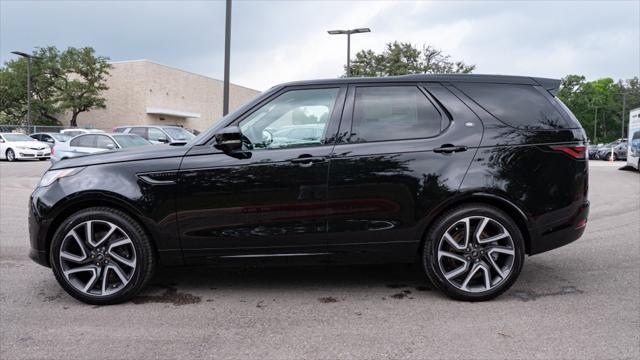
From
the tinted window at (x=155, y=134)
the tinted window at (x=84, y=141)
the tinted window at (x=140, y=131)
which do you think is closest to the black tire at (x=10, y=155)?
the tinted window at (x=140, y=131)

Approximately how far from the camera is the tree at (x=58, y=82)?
4259 centimetres

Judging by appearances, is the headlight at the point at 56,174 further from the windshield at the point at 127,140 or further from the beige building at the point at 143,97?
the beige building at the point at 143,97

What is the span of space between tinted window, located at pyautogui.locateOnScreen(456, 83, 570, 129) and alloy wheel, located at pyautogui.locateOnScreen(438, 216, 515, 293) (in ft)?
2.86

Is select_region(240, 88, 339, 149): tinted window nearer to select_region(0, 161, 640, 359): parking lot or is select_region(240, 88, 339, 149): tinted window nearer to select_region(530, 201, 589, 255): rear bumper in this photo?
select_region(0, 161, 640, 359): parking lot

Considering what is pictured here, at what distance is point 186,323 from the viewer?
353 cm

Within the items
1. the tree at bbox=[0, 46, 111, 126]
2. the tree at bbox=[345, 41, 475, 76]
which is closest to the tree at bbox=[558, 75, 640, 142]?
the tree at bbox=[345, 41, 475, 76]

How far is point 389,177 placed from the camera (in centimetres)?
382

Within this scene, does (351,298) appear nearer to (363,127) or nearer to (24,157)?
(363,127)

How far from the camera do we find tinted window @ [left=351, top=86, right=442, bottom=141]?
12.9ft

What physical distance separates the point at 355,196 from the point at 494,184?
3.64 feet

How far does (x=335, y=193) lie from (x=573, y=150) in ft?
6.57

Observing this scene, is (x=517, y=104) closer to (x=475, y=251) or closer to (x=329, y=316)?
(x=475, y=251)

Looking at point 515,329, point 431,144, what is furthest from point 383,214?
point 515,329

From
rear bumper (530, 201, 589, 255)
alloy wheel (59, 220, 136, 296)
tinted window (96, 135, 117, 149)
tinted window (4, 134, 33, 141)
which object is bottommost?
alloy wheel (59, 220, 136, 296)
